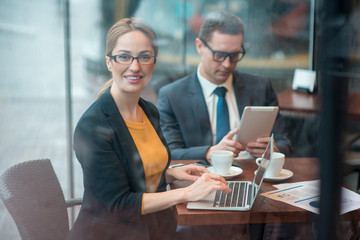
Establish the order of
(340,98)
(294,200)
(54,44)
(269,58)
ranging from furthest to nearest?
(269,58)
(294,200)
(54,44)
(340,98)

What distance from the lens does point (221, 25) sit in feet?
2.64

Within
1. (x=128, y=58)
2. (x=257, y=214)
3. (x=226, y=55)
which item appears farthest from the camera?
(x=226, y=55)

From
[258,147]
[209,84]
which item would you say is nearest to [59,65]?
[209,84]

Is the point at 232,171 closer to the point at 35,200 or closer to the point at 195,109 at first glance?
the point at 195,109

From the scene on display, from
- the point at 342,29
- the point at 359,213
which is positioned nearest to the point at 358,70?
the point at 342,29

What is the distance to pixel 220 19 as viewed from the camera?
80cm

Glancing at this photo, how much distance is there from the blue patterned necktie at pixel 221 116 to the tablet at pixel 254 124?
0.12 ft

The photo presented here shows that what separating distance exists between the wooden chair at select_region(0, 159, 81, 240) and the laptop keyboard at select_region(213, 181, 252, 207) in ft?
0.83

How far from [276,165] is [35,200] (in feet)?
1.67

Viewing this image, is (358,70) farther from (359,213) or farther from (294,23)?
(294,23)

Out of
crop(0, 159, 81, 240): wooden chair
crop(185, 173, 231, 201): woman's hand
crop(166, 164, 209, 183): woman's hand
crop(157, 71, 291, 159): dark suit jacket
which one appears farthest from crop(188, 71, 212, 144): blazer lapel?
crop(0, 159, 81, 240): wooden chair

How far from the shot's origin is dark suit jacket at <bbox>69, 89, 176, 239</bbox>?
59 centimetres

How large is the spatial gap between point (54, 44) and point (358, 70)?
0.43 m

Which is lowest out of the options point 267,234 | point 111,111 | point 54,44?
point 267,234
